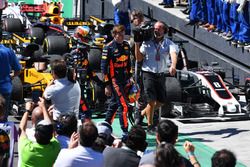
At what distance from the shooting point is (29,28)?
869 inches

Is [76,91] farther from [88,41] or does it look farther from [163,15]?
[163,15]

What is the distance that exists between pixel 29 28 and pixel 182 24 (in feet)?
13.0

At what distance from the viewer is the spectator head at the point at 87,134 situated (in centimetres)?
909

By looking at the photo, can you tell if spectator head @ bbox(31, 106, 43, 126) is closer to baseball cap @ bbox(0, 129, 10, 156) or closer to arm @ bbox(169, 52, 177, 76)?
baseball cap @ bbox(0, 129, 10, 156)

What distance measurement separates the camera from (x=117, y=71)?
14.4m

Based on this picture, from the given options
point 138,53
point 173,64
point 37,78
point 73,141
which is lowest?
point 73,141

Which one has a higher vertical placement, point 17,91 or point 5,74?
point 5,74

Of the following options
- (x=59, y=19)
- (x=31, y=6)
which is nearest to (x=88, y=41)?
(x=59, y=19)

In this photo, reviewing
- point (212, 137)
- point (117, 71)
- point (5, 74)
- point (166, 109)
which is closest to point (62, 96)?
point (5, 74)

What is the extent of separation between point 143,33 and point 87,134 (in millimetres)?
5596

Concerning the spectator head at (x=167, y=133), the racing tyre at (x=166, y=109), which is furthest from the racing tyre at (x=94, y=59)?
the spectator head at (x=167, y=133)

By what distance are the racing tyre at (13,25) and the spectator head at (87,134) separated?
45.4 feet

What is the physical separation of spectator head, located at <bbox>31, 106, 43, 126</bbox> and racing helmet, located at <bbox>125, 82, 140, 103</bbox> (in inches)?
163

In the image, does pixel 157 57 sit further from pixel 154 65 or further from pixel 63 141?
pixel 63 141
